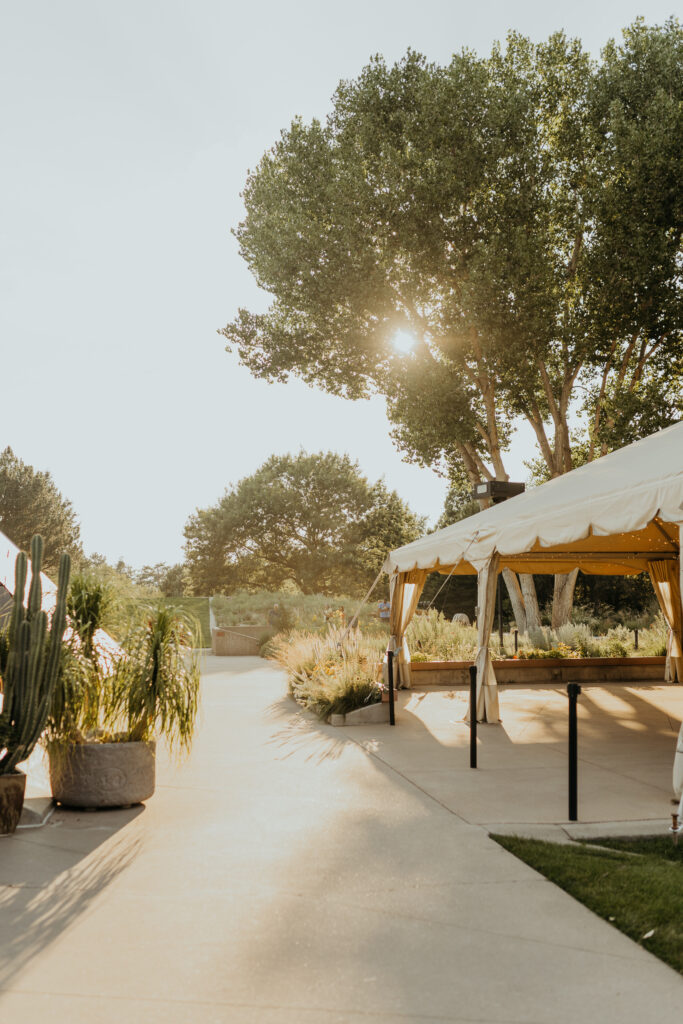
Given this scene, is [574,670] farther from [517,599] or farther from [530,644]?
[517,599]

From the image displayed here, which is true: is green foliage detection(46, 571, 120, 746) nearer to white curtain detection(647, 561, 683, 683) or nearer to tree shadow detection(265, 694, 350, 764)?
tree shadow detection(265, 694, 350, 764)

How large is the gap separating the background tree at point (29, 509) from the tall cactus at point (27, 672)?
43.4m

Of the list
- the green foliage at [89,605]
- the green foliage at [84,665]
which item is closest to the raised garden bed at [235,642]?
the green foliage at [84,665]

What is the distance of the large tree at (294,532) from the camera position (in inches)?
1957

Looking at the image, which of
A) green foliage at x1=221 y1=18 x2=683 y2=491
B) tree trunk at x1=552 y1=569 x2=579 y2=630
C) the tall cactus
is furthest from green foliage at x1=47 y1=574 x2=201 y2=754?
tree trunk at x1=552 y1=569 x2=579 y2=630

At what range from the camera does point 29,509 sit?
160 feet

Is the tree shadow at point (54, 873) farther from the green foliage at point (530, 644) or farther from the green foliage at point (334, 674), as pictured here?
the green foliage at point (530, 644)

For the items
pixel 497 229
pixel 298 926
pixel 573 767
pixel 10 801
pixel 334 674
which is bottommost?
pixel 298 926

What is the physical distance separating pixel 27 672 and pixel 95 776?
1.14m

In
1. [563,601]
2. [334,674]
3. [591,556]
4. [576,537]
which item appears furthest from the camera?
[563,601]

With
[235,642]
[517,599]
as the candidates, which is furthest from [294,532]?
[517,599]

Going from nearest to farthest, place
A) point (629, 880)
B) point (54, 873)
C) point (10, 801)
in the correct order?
point (629, 880)
point (54, 873)
point (10, 801)

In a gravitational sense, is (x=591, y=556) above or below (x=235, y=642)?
above

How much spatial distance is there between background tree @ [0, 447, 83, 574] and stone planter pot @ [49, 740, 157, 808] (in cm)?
4311
